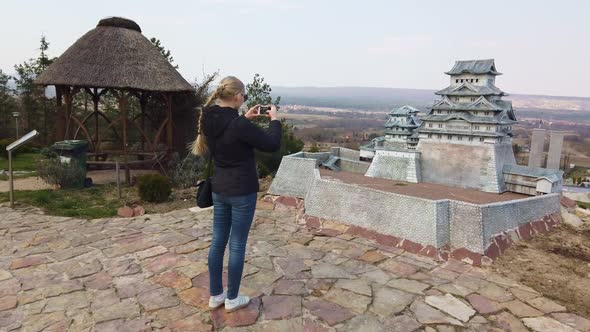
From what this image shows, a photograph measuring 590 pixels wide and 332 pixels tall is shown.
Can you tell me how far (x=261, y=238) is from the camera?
582cm

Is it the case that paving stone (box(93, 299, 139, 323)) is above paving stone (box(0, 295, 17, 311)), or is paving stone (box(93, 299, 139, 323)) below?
above

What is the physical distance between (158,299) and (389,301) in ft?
8.03

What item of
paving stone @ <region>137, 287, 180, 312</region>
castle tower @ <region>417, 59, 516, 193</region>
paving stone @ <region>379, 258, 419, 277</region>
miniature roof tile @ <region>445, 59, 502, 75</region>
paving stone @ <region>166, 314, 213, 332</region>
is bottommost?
paving stone @ <region>379, 258, 419, 277</region>

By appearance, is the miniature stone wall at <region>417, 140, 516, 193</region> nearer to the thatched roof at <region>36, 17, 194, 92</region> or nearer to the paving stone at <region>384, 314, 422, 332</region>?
the paving stone at <region>384, 314, 422, 332</region>

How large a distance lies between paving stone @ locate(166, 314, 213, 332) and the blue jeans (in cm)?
40

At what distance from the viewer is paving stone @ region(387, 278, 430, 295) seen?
13.9 ft

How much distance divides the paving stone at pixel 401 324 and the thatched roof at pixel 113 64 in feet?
31.6

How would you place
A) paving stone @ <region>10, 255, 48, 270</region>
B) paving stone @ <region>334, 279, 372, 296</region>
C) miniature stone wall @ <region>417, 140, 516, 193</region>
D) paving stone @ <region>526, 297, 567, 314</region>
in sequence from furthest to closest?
miniature stone wall @ <region>417, 140, 516, 193</region>
paving stone @ <region>10, 255, 48, 270</region>
paving stone @ <region>334, 279, 372, 296</region>
paving stone @ <region>526, 297, 567, 314</region>

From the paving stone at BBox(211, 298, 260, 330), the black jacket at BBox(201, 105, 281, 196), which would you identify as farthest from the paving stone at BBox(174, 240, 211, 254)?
the black jacket at BBox(201, 105, 281, 196)

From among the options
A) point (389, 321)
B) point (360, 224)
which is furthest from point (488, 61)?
point (389, 321)

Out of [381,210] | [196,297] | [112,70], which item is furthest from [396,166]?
[112,70]

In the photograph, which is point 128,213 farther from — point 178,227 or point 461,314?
point 461,314

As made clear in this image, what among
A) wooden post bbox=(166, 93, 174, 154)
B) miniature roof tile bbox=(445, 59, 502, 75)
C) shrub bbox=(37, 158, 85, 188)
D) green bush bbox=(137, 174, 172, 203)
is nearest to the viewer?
miniature roof tile bbox=(445, 59, 502, 75)

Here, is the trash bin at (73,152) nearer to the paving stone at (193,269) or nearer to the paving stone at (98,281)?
the paving stone at (98,281)
